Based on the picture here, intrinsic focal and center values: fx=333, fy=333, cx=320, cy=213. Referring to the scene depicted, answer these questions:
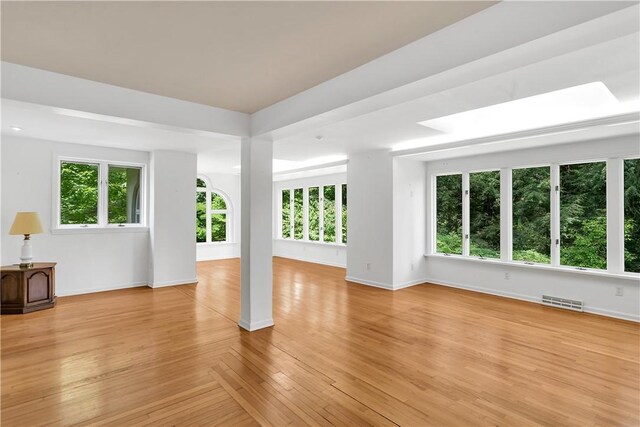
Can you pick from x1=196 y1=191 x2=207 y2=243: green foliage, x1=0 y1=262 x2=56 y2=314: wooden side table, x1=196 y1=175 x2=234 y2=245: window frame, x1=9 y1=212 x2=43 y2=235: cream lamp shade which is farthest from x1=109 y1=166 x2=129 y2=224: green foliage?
x1=196 y1=191 x2=207 y2=243: green foliage

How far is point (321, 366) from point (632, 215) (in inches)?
186

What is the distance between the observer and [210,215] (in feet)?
32.7

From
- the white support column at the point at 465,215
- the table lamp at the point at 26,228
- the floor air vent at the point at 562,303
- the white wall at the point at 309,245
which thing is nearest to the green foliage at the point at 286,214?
the white wall at the point at 309,245

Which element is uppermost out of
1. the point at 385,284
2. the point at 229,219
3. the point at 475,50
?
the point at 475,50

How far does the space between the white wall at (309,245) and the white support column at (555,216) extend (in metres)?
4.54

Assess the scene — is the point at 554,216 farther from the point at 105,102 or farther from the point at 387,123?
the point at 105,102

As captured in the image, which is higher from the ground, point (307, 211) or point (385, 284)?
point (307, 211)

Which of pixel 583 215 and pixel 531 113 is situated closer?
pixel 531 113

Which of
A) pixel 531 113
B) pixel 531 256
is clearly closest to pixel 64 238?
pixel 531 113

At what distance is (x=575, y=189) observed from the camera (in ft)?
16.6

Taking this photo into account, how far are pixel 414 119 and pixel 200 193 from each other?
7.44m

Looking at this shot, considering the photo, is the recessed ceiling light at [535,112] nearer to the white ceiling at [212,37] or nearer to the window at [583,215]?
the window at [583,215]

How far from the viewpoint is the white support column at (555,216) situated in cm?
519

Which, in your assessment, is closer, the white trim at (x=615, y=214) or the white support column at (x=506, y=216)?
the white trim at (x=615, y=214)
